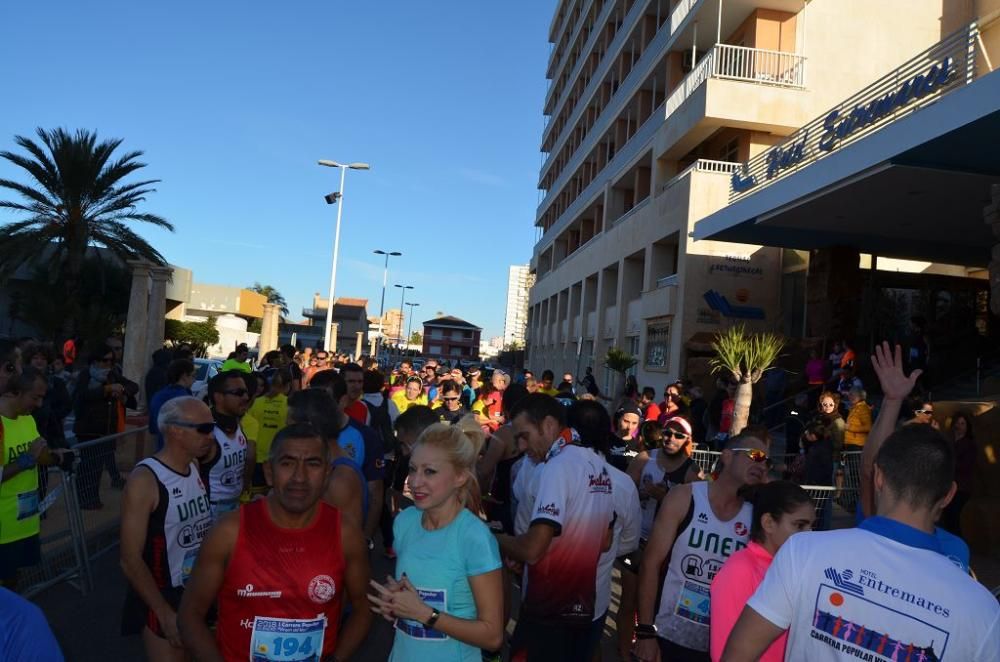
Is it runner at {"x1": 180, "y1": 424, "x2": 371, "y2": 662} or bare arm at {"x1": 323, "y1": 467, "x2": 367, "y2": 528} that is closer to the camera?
runner at {"x1": 180, "y1": 424, "x2": 371, "y2": 662}

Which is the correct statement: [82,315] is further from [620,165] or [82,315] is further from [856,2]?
[856,2]

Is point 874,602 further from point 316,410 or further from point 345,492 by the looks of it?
point 316,410

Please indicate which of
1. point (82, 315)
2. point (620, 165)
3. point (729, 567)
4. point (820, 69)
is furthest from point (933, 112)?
point (82, 315)

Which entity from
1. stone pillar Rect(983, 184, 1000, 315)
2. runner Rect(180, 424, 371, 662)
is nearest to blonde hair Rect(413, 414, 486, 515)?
runner Rect(180, 424, 371, 662)

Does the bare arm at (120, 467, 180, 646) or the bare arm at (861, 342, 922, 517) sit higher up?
the bare arm at (861, 342, 922, 517)

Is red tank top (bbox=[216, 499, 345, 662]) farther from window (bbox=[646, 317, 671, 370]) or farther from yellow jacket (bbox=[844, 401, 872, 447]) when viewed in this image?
window (bbox=[646, 317, 671, 370])

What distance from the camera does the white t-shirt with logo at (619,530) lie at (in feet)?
13.8

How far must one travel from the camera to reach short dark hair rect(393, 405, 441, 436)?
5152 millimetres

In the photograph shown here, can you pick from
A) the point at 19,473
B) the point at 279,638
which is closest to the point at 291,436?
the point at 279,638

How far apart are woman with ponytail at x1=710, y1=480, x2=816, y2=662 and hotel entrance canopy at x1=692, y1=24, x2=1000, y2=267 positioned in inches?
332

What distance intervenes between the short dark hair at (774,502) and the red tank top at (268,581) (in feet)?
5.93

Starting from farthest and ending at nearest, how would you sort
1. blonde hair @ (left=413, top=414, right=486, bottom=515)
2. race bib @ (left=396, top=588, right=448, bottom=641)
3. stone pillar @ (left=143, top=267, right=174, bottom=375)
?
stone pillar @ (left=143, top=267, right=174, bottom=375), blonde hair @ (left=413, top=414, right=486, bottom=515), race bib @ (left=396, top=588, right=448, bottom=641)

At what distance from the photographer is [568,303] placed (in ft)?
136

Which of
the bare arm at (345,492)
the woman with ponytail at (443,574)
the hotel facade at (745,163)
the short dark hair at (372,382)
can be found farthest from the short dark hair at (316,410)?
the hotel facade at (745,163)
